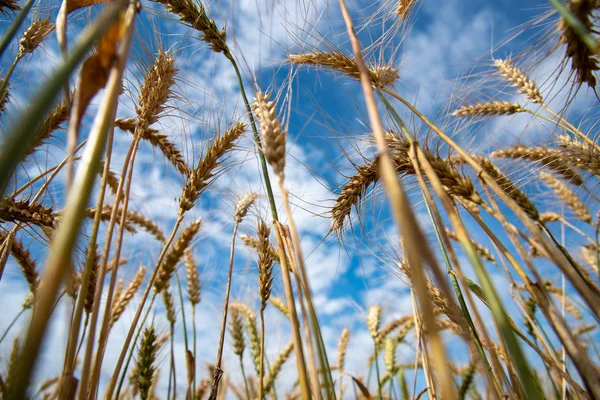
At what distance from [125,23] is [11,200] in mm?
1346

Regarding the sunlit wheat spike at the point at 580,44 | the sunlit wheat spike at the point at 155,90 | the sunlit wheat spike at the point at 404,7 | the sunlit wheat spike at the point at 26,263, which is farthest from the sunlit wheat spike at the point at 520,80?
the sunlit wheat spike at the point at 26,263

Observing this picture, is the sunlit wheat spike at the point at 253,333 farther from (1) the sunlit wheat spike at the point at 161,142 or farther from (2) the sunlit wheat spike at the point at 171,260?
(1) the sunlit wheat spike at the point at 161,142

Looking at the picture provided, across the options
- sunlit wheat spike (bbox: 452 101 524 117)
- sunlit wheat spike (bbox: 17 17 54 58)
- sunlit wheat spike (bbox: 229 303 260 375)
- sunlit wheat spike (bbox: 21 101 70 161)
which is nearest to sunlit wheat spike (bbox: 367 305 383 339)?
sunlit wheat spike (bbox: 229 303 260 375)

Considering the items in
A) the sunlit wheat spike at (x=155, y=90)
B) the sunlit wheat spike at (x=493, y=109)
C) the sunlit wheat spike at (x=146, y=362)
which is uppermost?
the sunlit wheat spike at (x=493, y=109)

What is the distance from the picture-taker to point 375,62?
6.89 feet

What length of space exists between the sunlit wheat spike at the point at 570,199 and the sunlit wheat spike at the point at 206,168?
3.42 metres

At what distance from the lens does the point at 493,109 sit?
9.12 feet

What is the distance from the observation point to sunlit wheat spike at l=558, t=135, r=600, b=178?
73.7 inches

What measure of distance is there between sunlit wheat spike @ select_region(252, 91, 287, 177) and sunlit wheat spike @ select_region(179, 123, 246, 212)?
0.64 meters

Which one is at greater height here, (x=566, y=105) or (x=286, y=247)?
(x=566, y=105)

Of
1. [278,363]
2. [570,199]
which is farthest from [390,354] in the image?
[570,199]

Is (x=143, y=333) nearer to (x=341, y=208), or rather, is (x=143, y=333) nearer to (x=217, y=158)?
(x=217, y=158)

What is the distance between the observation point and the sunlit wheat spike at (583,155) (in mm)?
1871

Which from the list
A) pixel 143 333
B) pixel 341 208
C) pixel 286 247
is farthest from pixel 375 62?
pixel 143 333
